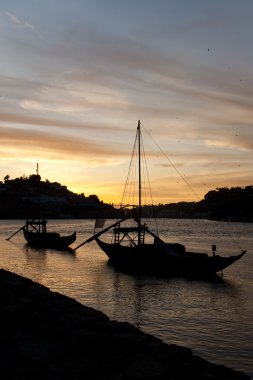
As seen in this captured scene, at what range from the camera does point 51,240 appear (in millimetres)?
77688

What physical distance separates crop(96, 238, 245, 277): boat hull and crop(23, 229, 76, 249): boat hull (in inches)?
1051

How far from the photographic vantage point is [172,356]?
10.6m

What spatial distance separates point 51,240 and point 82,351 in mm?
68320

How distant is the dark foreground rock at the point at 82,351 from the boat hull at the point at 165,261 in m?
29.7

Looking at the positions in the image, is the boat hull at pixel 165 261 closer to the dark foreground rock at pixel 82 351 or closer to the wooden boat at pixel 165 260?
the wooden boat at pixel 165 260

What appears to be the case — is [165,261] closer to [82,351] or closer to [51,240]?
[82,351]

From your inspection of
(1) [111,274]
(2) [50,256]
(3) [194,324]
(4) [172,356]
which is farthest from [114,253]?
(4) [172,356]

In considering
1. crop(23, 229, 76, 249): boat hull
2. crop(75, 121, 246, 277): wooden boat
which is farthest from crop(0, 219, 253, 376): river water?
crop(23, 229, 76, 249): boat hull

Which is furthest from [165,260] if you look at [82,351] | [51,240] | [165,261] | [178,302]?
[51,240]

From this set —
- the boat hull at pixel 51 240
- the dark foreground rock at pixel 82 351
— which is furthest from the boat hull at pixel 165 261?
the dark foreground rock at pixel 82 351

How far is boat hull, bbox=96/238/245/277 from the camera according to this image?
42.6 m

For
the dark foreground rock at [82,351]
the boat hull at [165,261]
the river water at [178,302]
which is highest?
the dark foreground rock at [82,351]

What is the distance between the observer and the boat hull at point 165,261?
4256 centimetres

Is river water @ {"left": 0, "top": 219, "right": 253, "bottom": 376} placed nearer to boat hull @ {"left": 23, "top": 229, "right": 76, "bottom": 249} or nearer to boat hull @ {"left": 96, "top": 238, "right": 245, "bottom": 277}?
boat hull @ {"left": 96, "top": 238, "right": 245, "bottom": 277}
